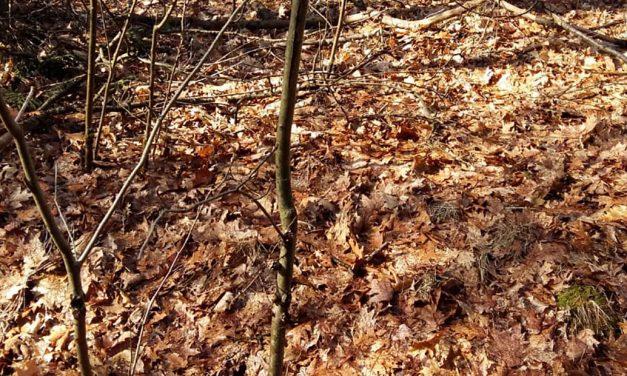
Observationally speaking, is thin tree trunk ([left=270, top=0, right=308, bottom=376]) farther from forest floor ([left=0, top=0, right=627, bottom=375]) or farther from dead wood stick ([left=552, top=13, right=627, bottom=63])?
dead wood stick ([left=552, top=13, right=627, bottom=63])

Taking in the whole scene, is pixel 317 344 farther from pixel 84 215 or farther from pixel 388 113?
pixel 388 113

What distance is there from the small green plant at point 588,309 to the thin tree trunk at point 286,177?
2.08 m

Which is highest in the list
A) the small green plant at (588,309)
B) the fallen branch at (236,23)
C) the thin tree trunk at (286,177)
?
the thin tree trunk at (286,177)

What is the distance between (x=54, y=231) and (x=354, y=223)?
268 cm

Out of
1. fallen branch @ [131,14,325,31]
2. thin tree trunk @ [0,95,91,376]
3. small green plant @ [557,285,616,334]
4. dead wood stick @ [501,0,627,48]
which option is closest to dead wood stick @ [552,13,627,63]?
dead wood stick @ [501,0,627,48]

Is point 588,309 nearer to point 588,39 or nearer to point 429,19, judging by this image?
point 588,39

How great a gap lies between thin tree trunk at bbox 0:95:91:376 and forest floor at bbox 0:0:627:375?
1.49ft

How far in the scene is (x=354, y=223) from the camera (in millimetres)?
4094

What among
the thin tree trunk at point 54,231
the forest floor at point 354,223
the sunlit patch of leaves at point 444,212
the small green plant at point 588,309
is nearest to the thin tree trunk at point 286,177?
the forest floor at point 354,223

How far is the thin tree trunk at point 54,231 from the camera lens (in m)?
1.57

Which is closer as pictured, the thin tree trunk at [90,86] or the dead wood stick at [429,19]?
the thin tree trunk at [90,86]

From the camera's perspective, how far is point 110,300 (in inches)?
150

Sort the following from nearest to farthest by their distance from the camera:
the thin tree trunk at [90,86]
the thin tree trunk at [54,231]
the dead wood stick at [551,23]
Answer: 1. the thin tree trunk at [54,231]
2. the thin tree trunk at [90,86]
3. the dead wood stick at [551,23]

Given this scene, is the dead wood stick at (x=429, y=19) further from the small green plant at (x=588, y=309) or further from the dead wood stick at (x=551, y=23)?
the small green plant at (x=588, y=309)
